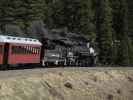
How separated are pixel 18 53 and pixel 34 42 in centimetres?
513

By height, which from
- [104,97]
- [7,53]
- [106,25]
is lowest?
[104,97]

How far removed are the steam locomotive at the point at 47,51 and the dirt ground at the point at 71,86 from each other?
4524mm

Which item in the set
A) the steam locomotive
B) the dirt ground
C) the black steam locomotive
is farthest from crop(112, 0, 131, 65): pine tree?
the dirt ground

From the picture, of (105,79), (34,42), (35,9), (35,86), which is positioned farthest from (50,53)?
(35,9)

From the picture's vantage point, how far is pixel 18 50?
136 ft

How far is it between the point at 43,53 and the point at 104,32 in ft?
123

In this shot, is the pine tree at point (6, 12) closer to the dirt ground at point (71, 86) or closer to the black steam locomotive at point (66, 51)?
the black steam locomotive at point (66, 51)

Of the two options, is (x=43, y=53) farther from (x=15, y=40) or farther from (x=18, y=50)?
(x=15, y=40)

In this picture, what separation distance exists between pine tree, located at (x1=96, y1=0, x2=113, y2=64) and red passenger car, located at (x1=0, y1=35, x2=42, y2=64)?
33515 millimetres

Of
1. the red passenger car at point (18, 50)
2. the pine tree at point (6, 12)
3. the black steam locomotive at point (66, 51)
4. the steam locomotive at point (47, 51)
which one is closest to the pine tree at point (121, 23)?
the pine tree at point (6, 12)

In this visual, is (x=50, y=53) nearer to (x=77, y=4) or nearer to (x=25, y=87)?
(x=25, y=87)

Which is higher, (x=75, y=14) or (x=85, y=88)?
(x=75, y=14)

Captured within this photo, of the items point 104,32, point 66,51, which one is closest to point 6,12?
point 104,32

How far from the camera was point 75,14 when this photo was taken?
85875 mm
